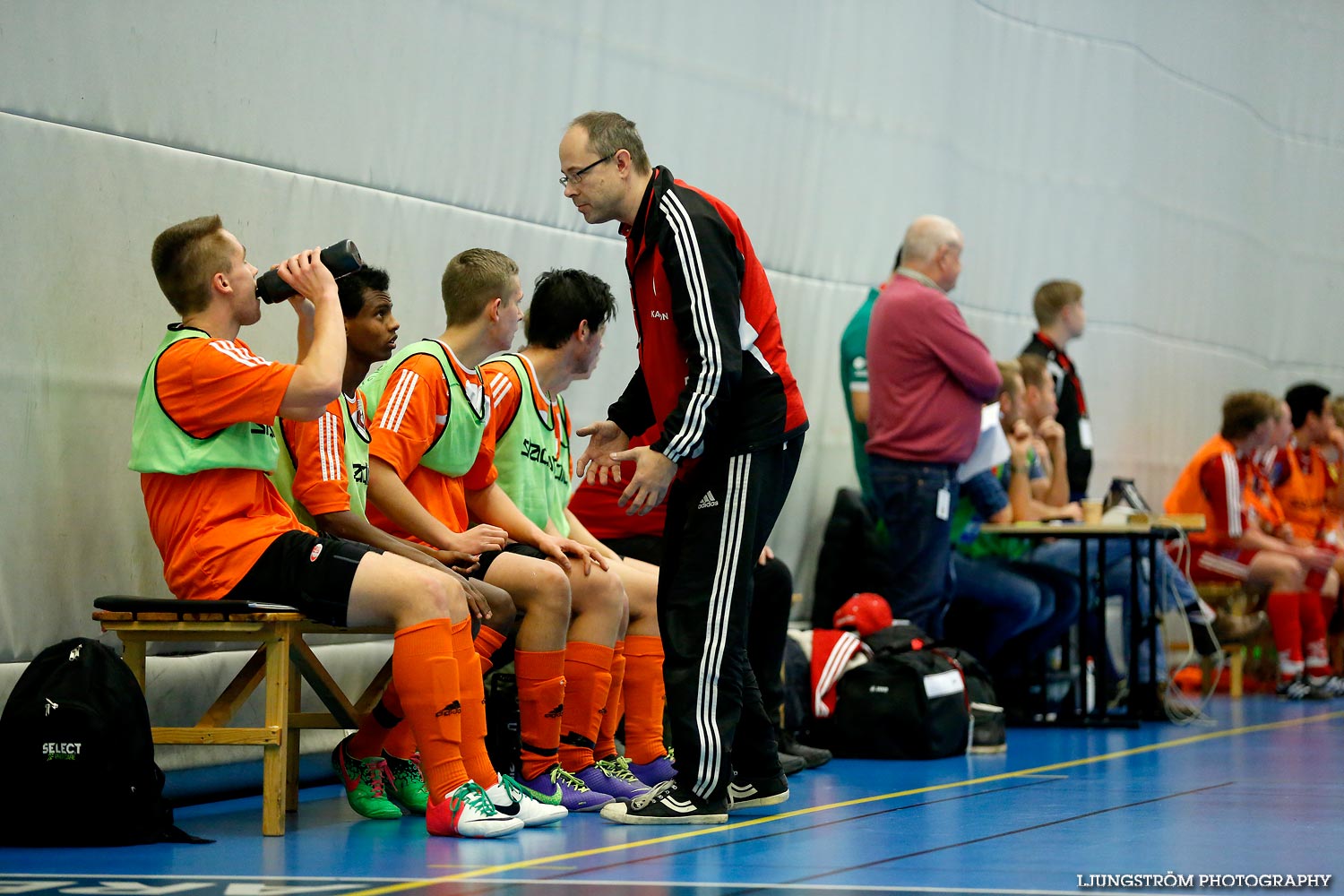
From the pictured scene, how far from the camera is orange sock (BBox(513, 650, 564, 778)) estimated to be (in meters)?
4.30

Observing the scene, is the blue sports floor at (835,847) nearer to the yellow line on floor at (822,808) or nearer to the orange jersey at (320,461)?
the yellow line on floor at (822,808)

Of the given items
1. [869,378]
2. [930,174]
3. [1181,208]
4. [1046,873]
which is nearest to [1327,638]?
[1181,208]

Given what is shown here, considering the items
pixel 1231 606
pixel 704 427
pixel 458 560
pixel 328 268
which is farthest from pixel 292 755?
pixel 1231 606

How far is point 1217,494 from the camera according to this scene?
9242mm

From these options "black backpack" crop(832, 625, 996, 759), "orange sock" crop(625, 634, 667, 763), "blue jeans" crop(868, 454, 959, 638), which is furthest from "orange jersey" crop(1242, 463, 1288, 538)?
"orange sock" crop(625, 634, 667, 763)

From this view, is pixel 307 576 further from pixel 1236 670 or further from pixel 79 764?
pixel 1236 670

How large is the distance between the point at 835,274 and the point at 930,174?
0.94 metres

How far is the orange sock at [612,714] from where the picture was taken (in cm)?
480

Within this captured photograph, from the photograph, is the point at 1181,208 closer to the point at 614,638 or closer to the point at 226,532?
the point at 614,638

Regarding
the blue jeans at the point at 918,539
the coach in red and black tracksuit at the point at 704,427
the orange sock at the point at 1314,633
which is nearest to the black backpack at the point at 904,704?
the blue jeans at the point at 918,539

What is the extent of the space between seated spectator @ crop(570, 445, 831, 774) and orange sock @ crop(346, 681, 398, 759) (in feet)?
3.72

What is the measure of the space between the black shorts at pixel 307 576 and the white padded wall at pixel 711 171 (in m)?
0.73

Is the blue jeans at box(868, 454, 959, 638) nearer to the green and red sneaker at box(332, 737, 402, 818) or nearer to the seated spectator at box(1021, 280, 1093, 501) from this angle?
the seated spectator at box(1021, 280, 1093, 501)

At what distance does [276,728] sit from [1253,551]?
22.1 feet
